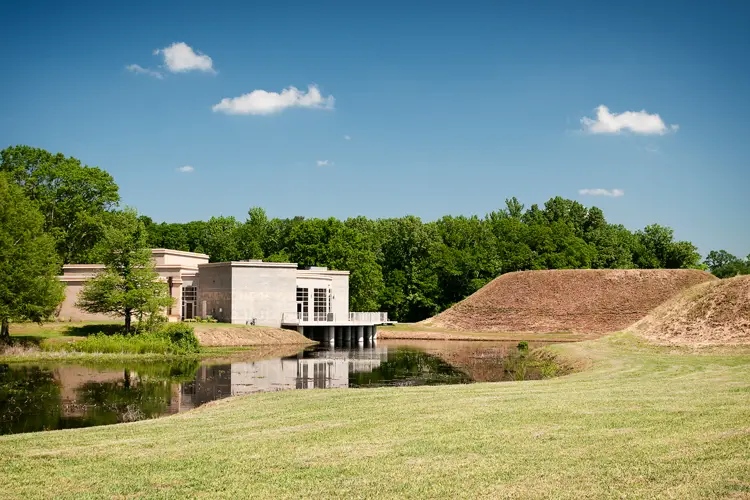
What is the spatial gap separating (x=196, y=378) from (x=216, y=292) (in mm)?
24277

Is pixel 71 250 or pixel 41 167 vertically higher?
pixel 41 167

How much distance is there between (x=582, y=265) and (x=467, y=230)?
15.0 meters

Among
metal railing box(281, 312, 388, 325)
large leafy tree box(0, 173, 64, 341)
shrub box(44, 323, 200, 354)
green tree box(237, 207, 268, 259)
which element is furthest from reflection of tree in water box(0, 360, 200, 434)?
green tree box(237, 207, 268, 259)

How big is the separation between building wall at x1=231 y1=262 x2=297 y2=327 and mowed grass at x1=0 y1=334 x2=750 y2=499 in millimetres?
33706

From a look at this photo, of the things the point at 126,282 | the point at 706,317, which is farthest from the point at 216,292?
the point at 706,317

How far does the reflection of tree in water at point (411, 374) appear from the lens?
28047mm

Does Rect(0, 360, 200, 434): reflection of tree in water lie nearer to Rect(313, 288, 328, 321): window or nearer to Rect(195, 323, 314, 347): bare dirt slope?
Rect(195, 323, 314, 347): bare dirt slope

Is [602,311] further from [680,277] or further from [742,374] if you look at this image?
[742,374]

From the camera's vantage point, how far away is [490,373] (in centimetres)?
3102

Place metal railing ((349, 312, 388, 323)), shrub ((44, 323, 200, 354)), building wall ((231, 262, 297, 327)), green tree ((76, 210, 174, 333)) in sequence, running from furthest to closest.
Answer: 1. metal railing ((349, 312, 388, 323))
2. building wall ((231, 262, 297, 327))
3. green tree ((76, 210, 174, 333))
4. shrub ((44, 323, 200, 354))

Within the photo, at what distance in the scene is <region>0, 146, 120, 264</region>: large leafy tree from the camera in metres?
61.5

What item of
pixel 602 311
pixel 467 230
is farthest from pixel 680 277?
pixel 467 230

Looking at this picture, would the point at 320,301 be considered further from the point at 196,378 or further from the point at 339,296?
the point at 196,378

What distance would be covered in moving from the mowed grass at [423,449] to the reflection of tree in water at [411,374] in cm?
984
